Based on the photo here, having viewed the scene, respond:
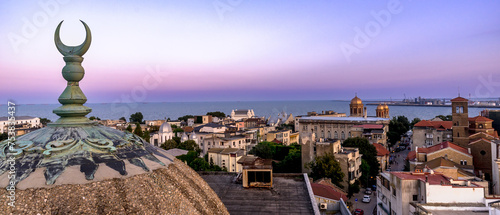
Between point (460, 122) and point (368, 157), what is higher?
point (460, 122)

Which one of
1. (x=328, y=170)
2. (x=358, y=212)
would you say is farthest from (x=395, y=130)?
(x=358, y=212)

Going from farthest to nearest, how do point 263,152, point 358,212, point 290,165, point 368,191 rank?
1. point 263,152
2. point 290,165
3. point 368,191
4. point 358,212

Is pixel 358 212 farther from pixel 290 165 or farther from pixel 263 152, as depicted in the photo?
pixel 263 152

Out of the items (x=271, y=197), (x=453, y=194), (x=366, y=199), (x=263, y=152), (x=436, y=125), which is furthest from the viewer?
(x=436, y=125)

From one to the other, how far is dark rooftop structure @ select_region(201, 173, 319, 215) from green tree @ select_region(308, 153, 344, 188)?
17461mm

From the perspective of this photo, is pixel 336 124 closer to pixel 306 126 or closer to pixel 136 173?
pixel 306 126

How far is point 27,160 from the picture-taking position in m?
4.28

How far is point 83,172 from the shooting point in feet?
13.7

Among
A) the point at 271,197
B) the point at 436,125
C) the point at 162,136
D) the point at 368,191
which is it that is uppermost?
the point at 436,125

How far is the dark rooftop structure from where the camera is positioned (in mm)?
9484

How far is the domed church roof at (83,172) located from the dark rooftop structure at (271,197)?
441 centimetres

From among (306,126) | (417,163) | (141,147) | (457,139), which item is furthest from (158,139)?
(141,147)

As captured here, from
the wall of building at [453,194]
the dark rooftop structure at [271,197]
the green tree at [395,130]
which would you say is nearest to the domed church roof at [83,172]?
the dark rooftop structure at [271,197]

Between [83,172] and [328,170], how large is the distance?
27.5 metres
